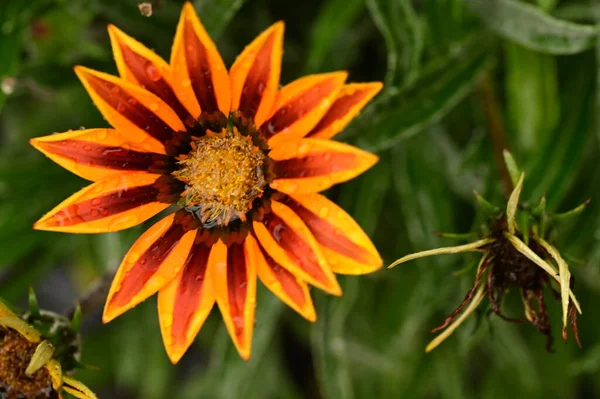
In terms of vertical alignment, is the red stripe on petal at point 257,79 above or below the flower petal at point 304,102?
above

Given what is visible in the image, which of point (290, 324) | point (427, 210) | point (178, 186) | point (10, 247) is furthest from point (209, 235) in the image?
point (290, 324)

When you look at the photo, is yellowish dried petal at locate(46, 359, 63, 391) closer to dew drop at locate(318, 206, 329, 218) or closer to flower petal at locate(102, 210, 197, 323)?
flower petal at locate(102, 210, 197, 323)

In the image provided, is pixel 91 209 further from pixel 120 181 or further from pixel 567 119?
pixel 567 119

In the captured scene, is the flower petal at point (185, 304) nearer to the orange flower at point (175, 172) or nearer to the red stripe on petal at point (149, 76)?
the orange flower at point (175, 172)

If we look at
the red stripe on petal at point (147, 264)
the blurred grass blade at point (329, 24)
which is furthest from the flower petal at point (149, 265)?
the blurred grass blade at point (329, 24)

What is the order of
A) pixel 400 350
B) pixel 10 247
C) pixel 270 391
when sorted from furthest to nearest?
pixel 270 391, pixel 400 350, pixel 10 247

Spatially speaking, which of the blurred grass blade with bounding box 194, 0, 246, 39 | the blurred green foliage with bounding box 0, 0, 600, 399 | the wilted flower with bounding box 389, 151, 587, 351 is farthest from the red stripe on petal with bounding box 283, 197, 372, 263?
the blurred grass blade with bounding box 194, 0, 246, 39

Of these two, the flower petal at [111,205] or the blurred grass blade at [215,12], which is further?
the blurred grass blade at [215,12]
